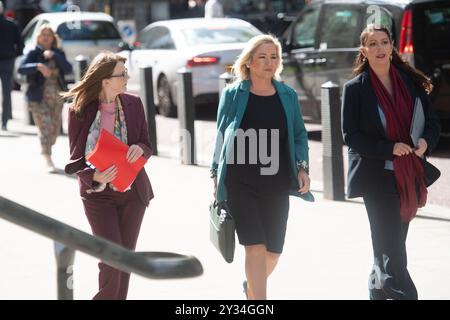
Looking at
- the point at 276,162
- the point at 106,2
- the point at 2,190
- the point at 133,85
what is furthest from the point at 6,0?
the point at 276,162

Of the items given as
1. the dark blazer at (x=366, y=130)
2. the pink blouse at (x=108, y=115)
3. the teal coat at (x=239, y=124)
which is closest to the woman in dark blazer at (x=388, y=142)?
the dark blazer at (x=366, y=130)

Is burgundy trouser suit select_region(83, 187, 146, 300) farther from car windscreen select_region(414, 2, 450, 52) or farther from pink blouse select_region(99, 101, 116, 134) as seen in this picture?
car windscreen select_region(414, 2, 450, 52)

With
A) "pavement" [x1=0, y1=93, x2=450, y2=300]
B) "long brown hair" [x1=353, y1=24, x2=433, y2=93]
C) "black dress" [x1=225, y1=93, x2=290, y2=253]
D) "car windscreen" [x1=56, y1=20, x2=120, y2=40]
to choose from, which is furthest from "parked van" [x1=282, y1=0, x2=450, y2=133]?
"car windscreen" [x1=56, y1=20, x2=120, y2=40]

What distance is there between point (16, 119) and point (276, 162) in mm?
12276

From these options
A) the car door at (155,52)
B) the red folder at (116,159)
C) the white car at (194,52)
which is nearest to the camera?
the red folder at (116,159)

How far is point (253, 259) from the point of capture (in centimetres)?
Result: 562

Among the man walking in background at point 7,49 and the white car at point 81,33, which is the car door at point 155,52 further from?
the white car at point 81,33

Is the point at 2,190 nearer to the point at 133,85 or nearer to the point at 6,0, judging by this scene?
the point at 133,85

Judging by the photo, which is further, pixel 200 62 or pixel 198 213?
pixel 200 62

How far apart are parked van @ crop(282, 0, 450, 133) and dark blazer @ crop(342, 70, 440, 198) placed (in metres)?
6.20

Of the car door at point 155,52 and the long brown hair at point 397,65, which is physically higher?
the long brown hair at point 397,65

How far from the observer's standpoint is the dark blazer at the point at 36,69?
11898mm

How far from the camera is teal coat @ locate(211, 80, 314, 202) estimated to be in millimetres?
5609

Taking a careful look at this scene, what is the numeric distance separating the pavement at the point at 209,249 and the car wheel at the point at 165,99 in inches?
216
